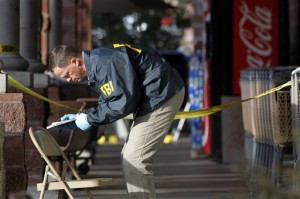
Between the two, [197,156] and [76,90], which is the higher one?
[76,90]

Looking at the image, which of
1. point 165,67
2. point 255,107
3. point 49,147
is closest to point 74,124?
point 49,147

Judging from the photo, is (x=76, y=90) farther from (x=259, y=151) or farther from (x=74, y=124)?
(x=74, y=124)

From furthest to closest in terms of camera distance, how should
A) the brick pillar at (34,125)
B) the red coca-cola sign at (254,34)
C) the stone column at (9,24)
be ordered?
1. the red coca-cola sign at (254,34)
2. the stone column at (9,24)
3. the brick pillar at (34,125)

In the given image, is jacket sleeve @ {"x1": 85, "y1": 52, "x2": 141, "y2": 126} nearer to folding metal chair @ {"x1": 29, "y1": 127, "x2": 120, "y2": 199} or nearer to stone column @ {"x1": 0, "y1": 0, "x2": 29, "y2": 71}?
folding metal chair @ {"x1": 29, "y1": 127, "x2": 120, "y2": 199}

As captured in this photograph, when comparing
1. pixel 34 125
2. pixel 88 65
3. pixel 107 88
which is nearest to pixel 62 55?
pixel 88 65

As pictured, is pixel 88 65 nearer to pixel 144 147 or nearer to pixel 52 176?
pixel 144 147

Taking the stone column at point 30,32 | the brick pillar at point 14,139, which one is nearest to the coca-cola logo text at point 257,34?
the stone column at point 30,32

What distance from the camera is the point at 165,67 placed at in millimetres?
8547

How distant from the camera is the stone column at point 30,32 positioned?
14.7m

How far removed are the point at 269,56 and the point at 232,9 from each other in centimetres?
87

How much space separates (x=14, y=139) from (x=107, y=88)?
1824mm

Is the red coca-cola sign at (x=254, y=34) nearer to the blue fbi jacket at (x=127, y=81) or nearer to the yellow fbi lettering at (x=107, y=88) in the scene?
the blue fbi jacket at (x=127, y=81)

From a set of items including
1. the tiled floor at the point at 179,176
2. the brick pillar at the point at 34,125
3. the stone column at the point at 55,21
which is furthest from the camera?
the stone column at the point at 55,21

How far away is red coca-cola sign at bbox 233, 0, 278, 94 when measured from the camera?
1745 cm
